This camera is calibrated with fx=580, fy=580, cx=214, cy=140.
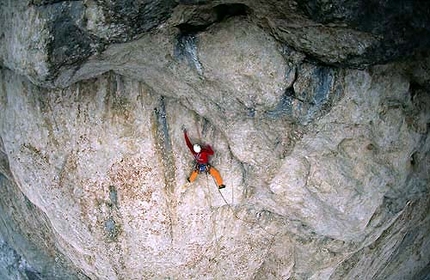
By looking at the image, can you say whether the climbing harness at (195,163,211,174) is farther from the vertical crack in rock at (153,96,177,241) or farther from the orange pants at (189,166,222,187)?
the vertical crack in rock at (153,96,177,241)

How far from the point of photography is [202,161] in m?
4.91

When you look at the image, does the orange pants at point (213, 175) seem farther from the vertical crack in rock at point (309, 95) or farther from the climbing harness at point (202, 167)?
the vertical crack in rock at point (309, 95)

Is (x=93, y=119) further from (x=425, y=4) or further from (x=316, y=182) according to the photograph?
(x=425, y=4)

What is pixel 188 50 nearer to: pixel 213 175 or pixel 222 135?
pixel 222 135

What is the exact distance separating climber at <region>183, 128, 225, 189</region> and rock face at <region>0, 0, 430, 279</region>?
0.07 m

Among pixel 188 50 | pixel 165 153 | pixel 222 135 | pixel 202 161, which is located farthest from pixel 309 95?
pixel 165 153

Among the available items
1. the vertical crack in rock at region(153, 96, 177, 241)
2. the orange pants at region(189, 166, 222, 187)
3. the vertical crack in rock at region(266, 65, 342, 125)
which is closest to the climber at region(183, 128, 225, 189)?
the orange pants at region(189, 166, 222, 187)

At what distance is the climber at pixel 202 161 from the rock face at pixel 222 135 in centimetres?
7

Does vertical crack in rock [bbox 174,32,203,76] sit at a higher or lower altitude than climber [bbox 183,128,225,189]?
higher

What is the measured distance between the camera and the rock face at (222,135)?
3.65 metres

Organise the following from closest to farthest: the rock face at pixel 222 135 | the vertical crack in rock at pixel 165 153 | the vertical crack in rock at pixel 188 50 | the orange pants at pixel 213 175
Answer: the rock face at pixel 222 135 → the vertical crack in rock at pixel 188 50 → the vertical crack in rock at pixel 165 153 → the orange pants at pixel 213 175

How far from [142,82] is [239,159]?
1.02m

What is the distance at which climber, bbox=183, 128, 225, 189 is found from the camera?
487cm

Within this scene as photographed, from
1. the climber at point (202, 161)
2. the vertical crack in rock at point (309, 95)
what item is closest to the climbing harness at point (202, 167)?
the climber at point (202, 161)
